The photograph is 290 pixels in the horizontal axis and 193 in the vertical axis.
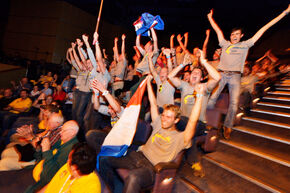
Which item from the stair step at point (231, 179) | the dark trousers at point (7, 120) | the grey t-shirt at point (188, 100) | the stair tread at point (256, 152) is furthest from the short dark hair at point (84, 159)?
the dark trousers at point (7, 120)

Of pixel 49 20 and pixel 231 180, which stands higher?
pixel 49 20

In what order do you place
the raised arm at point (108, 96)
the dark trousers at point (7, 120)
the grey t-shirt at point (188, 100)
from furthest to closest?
the dark trousers at point (7, 120) < the grey t-shirt at point (188, 100) < the raised arm at point (108, 96)

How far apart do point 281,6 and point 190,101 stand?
5426 millimetres

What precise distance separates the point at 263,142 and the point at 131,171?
2107mm

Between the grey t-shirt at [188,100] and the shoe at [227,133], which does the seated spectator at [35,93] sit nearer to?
the grey t-shirt at [188,100]

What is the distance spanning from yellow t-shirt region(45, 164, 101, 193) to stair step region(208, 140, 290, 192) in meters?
1.78

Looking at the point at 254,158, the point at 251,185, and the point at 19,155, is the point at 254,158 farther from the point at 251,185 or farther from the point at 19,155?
the point at 19,155

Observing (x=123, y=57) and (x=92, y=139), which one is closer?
(x=92, y=139)

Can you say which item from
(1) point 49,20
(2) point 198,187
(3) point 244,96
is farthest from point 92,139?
(1) point 49,20

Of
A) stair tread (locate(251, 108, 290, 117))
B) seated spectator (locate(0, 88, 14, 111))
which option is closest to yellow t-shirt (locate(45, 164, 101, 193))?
stair tread (locate(251, 108, 290, 117))

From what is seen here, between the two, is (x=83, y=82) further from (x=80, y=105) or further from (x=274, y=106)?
(x=274, y=106)

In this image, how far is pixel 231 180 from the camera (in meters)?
2.25

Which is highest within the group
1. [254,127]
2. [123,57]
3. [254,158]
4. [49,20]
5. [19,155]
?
[49,20]

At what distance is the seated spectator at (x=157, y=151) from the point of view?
81.9 inches
